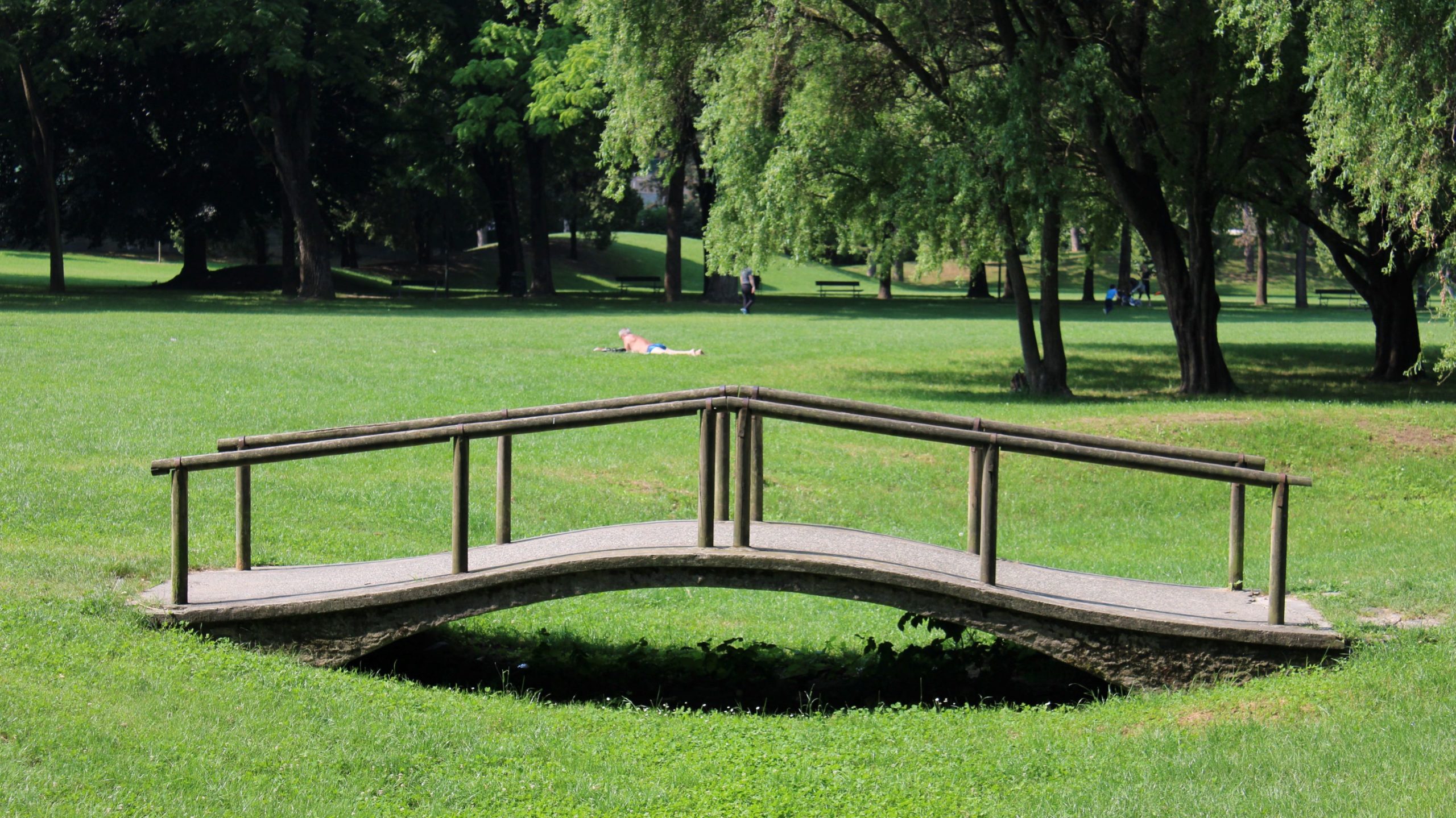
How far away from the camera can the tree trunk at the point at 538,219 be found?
51.5m

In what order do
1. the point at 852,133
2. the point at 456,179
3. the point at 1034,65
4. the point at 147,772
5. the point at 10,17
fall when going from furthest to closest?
the point at 456,179
the point at 10,17
the point at 852,133
the point at 1034,65
the point at 147,772

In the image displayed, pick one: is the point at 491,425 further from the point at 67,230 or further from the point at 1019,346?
the point at 67,230

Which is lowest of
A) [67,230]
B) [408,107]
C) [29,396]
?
[29,396]

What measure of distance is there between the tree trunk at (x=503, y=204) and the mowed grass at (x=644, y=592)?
2559 centimetres

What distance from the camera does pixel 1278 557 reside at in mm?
8547

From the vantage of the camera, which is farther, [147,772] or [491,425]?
[491,425]

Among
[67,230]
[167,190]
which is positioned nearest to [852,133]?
[167,190]

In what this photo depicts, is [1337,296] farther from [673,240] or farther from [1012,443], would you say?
[1012,443]

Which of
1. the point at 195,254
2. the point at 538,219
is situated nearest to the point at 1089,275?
the point at 538,219

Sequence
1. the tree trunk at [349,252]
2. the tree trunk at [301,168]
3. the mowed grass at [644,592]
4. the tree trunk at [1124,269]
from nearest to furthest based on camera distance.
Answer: the mowed grass at [644,592]
the tree trunk at [301,168]
the tree trunk at [1124,269]
the tree trunk at [349,252]

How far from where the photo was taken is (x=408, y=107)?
170ft

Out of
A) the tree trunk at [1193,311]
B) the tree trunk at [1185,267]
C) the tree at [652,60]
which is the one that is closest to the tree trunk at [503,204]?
the tree at [652,60]

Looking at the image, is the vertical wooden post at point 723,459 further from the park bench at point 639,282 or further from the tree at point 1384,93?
the park bench at point 639,282

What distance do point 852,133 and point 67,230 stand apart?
126ft
